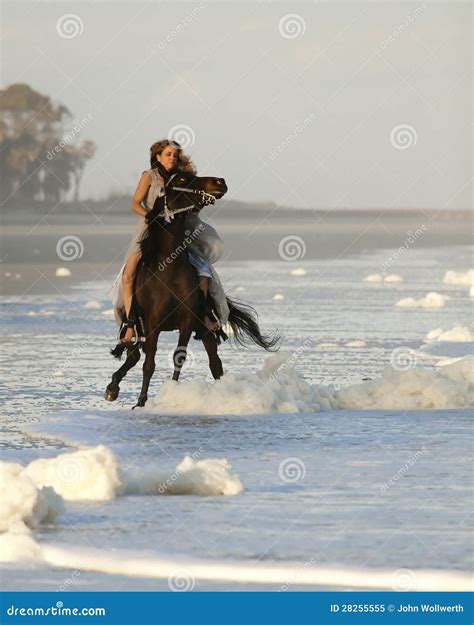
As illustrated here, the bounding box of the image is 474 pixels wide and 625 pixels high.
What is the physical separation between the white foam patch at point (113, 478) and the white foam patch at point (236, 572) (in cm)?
116

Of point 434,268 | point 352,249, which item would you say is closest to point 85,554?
point 434,268

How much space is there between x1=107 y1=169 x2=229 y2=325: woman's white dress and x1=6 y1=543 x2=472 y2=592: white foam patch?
532 centimetres

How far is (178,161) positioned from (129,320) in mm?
1257

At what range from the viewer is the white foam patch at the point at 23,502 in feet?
29.9

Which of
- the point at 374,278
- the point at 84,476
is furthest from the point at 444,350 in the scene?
the point at 374,278

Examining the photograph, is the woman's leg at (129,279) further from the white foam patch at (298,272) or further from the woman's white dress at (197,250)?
the white foam patch at (298,272)

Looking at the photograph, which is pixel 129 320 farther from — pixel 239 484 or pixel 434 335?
pixel 434 335

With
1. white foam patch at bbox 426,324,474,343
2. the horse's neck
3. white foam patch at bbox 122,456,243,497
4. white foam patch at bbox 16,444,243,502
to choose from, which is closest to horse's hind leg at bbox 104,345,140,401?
the horse's neck

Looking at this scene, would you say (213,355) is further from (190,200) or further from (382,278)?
(382,278)

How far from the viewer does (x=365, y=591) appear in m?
8.20

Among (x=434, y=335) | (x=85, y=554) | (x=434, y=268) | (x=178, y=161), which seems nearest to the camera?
(x=85, y=554)

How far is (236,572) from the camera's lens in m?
8.45

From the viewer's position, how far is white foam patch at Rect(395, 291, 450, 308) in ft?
82.9

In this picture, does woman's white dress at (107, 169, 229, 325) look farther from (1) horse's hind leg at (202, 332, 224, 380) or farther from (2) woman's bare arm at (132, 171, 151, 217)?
(1) horse's hind leg at (202, 332, 224, 380)
